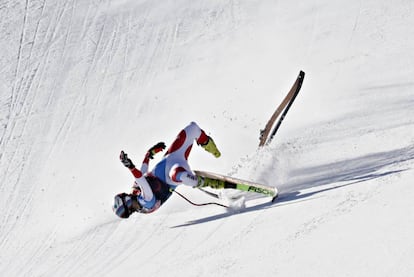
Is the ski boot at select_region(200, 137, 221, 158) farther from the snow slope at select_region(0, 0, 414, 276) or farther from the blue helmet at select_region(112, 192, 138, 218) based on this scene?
the blue helmet at select_region(112, 192, 138, 218)

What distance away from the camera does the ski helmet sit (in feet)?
25.7

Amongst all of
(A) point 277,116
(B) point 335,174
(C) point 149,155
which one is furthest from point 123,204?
(B) point 335,174

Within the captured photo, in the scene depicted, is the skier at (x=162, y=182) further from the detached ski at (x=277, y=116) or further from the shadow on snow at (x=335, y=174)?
the detached ski at (x=277, y=116)

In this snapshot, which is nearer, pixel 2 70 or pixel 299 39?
pixel 299 39

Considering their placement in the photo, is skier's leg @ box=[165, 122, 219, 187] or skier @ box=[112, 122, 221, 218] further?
skier's leg @ box=[165, 122, 219, 187]

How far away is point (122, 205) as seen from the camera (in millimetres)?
7832

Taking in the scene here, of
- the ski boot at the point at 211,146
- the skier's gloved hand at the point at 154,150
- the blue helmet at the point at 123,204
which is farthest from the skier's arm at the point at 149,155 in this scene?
the ski boot at the point at 211,146

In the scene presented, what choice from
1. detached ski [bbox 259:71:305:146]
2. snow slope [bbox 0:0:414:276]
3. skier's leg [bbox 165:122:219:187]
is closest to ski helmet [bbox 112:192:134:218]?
snow slope [bbox 0:0:414:276]

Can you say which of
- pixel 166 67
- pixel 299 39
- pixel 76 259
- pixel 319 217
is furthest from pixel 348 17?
pixel 76 259

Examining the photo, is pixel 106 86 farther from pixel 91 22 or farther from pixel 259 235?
pixel 259 235

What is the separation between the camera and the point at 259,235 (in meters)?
6.96

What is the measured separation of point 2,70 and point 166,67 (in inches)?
130

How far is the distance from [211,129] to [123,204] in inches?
93.8

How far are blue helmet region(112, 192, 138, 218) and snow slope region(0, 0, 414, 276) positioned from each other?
1.21 feet
